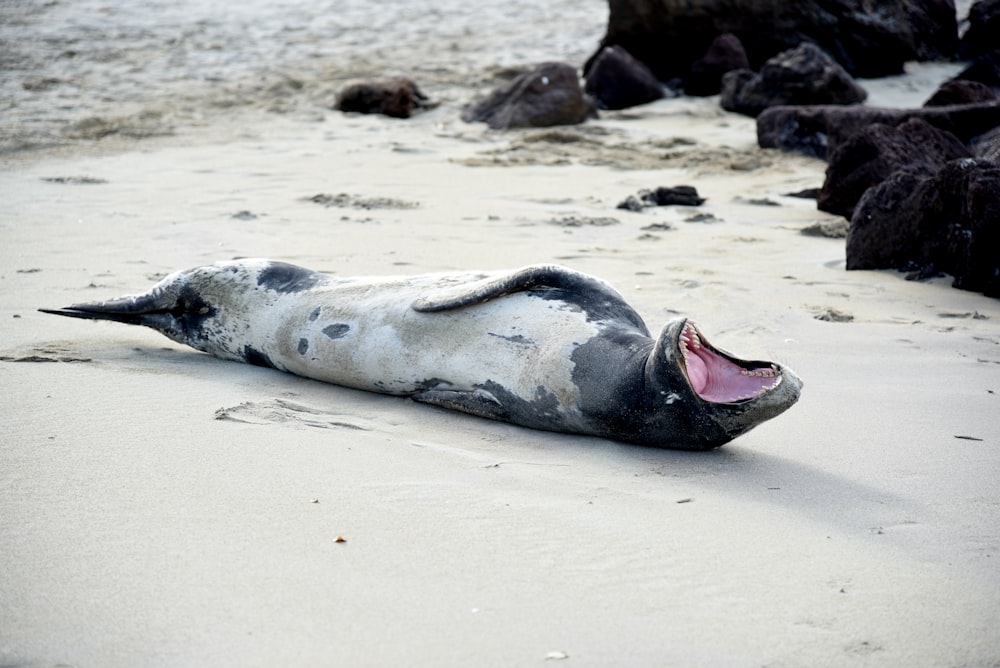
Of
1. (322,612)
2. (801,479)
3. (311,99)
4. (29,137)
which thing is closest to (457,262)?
(801,479)

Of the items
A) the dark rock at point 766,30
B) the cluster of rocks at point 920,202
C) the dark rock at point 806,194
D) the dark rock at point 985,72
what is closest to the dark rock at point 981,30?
the dark rock at point 766,30

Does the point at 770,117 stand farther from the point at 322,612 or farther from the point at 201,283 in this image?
the point at 322,612

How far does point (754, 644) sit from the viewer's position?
221 cm

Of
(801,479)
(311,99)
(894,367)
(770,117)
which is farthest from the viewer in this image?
(311,99)

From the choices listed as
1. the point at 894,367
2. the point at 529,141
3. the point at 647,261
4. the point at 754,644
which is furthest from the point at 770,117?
the point at 754,644

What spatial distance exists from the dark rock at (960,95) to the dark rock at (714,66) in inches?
110

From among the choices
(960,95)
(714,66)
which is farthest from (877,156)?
(714,66)

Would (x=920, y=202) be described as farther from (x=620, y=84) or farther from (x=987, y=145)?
(x=620, y=84)

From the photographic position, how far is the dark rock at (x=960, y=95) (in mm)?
9172

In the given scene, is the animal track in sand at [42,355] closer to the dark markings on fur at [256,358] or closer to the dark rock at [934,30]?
the dark markings on fur at [256,358]

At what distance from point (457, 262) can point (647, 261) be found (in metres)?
1.00

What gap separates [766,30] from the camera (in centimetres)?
1266

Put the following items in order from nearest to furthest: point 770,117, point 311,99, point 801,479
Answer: point 801,479
point 770,117
point 311,99

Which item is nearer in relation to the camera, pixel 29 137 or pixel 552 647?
pixel 552 647
